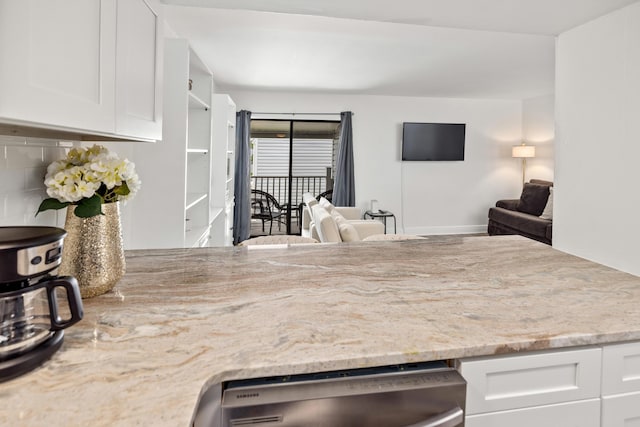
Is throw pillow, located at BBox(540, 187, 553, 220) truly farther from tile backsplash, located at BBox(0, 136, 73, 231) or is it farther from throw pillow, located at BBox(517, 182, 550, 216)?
tile backsplash, located at BBox(0, 136, 73, 231)

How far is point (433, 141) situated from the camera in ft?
21.4

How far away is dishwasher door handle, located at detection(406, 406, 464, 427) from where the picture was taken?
2.61 feet

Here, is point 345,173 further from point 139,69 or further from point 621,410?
point 621,410

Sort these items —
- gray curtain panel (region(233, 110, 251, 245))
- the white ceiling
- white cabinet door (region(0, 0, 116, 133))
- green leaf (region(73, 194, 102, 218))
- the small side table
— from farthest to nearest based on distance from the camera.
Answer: the small side table < gray curtain panel (region(233, 110, 251, 245)) < the white ceiling < green leaf (region(73, 194, 102, 218)) < white cabinet door (region(0, 0, 116, 133))

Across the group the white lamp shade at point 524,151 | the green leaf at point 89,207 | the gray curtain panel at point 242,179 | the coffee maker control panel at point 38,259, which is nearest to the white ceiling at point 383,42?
the gray curtain panel at point 242,179

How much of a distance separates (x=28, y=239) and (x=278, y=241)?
5.39 feet

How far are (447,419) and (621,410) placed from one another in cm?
52

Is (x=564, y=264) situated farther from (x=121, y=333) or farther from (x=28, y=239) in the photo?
(x=28, y=239)

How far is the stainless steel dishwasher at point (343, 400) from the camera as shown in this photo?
0.76m

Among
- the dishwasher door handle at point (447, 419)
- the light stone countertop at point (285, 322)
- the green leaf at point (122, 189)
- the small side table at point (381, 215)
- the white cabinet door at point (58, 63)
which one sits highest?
the white cabinet door at point (58, 63)

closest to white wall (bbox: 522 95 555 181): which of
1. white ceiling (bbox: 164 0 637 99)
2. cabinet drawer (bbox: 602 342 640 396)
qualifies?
white ceiling (bbox: 164 0 637 99)

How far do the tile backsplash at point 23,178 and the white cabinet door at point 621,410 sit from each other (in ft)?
5.46

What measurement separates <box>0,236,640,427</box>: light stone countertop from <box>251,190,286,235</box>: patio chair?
15.9 feet

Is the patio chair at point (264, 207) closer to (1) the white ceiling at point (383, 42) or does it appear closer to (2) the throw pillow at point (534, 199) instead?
(1) the white ceiling at point (383, 42)
